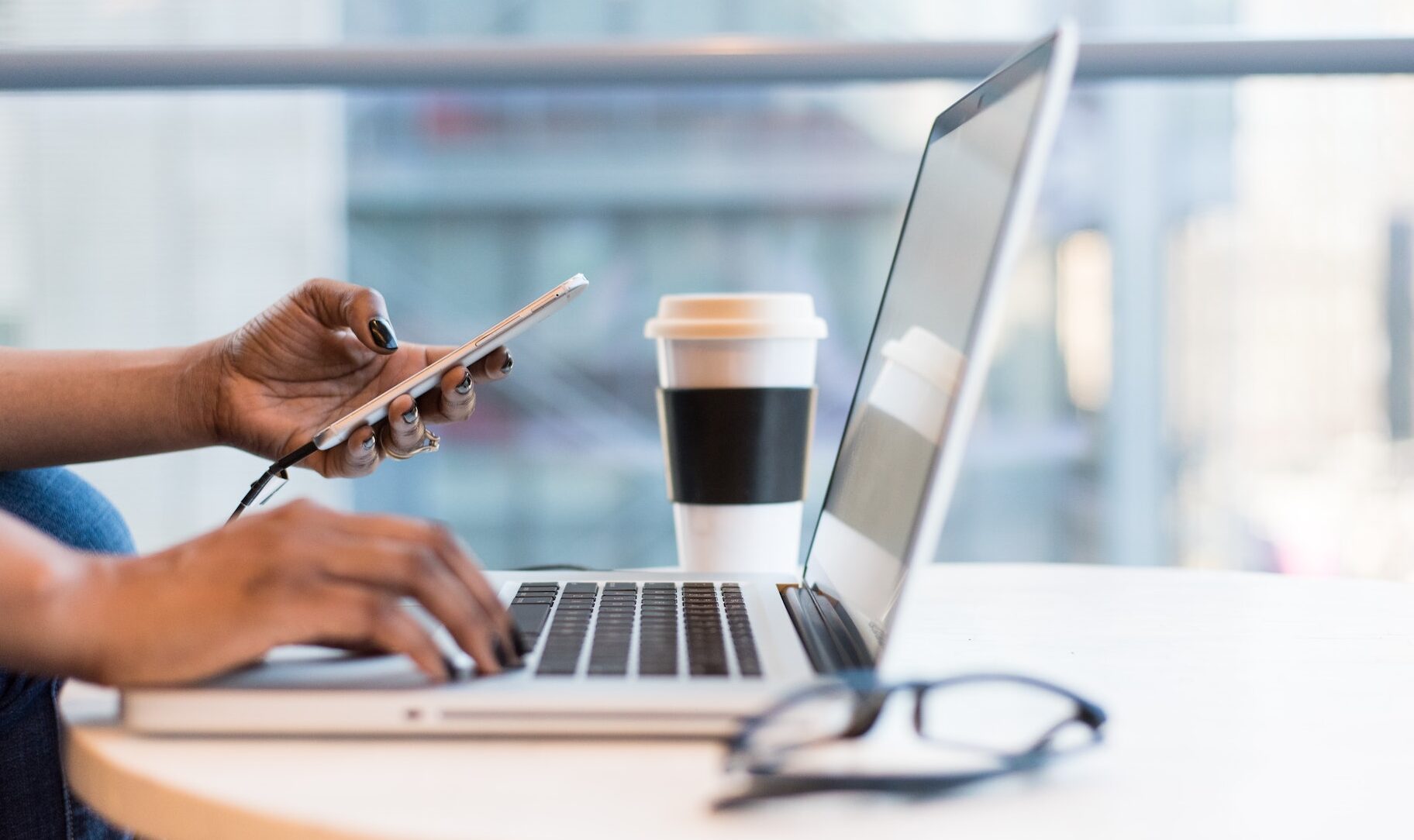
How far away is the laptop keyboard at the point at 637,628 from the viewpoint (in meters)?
0.41

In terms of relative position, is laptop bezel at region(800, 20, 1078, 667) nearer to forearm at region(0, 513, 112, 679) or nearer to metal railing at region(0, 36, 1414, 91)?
forearm at region(0, 513, 112, 679)

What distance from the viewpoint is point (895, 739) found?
380mm

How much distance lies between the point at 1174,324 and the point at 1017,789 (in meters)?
2.52

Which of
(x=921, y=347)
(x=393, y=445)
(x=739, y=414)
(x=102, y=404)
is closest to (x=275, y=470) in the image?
(x=393, y=445)

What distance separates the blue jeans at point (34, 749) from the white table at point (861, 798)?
1.22 ft

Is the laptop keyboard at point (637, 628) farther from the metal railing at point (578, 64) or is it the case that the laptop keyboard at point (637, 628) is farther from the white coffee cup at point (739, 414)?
the metal railing at point (578, 64)

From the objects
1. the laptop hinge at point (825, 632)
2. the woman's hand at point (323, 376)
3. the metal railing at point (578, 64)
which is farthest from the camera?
the metal railing at point (578, 64)

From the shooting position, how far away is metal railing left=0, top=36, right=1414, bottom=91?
3.04ft

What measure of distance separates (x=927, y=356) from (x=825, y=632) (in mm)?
126

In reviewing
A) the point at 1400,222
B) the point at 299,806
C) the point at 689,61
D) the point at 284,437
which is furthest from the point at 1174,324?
the point at 299,806

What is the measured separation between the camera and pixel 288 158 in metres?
2.89

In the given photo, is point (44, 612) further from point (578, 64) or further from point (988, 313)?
point (578, 64)

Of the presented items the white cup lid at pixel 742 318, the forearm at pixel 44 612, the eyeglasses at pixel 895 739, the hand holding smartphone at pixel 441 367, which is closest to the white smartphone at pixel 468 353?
the hand holding smartphone at pixel 441 367

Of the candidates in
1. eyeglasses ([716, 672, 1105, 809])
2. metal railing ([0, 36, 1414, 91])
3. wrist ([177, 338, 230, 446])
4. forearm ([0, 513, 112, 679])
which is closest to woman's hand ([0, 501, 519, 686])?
forearm ([0, 513, 112, 679])
